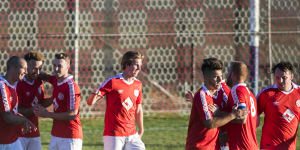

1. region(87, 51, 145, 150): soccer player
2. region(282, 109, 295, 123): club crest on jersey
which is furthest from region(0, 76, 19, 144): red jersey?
region(282, 109, 295, 123): club crest on jersey

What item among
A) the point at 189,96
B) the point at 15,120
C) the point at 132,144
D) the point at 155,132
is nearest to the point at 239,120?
the point at 189,96

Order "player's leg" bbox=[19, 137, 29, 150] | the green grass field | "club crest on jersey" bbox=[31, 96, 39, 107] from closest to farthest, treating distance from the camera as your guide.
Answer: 1. "player's leg" bbox=[19, 137, 29, 150]
2. "club crest on jersey" bbox=[31, 96, 39, 107]
3. the green grass field

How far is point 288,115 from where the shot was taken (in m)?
5.63

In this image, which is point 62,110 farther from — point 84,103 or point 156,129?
point 84,103

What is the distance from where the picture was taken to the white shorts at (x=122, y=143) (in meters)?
5.54

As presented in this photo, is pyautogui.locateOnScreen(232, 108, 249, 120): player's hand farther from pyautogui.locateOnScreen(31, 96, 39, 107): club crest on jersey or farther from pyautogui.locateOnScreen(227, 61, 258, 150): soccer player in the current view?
pyautogui.locateOnScreen(31, 96, 39, 107): club crest on jersey

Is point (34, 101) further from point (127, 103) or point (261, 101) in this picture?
point (261, 101)

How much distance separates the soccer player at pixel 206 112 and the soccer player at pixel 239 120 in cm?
16

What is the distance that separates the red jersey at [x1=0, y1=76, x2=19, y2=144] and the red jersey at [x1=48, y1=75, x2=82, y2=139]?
1.57ft

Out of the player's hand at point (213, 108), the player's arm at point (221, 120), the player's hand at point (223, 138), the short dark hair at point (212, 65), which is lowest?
the player's hand at point (223, 138)

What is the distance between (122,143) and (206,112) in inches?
54.4

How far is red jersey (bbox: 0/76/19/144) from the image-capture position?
488cm

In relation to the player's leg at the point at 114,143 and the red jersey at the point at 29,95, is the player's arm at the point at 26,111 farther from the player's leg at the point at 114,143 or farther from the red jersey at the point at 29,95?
the player's leg at the point at 114,143

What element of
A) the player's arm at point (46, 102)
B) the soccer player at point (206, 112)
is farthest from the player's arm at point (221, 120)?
the player's arm at point (46, 102)
